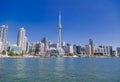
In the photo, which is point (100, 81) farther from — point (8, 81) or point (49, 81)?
point (8, 81)

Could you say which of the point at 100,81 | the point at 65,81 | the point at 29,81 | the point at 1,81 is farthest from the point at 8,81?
the point at 100,81

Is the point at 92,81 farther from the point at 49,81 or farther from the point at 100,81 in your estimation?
the point at 49,81

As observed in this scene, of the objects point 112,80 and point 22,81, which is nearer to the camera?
point 22,81

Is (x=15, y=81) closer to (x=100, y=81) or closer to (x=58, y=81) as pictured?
(x=58, y=81)

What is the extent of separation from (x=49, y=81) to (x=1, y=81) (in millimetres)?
9599

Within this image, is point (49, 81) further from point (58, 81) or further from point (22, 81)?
point (22, 81)

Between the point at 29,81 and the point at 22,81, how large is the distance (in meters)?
1.42

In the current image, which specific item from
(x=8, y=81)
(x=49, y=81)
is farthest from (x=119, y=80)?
(x=8, y=81)

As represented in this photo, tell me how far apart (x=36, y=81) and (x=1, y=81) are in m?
6.94

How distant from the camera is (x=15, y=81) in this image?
35.6m

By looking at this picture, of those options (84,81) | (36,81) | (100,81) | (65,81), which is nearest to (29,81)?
(36,81)

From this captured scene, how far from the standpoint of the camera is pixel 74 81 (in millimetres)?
36938

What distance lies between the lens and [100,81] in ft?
122

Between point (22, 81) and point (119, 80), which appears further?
point (119, 80)
